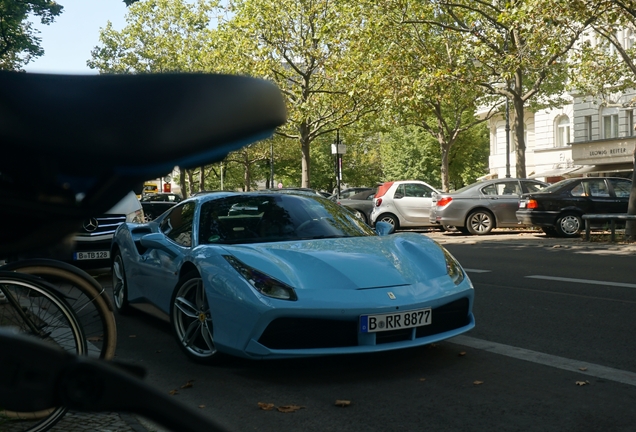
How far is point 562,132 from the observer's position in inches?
2108

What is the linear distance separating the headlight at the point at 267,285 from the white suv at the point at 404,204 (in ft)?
65.1

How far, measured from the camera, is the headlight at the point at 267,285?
5.39 meters

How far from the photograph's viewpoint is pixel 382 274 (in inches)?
225

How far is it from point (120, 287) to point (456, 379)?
165 inches

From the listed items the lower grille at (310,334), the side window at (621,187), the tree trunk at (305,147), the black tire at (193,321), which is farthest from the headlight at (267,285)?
the tree trunk at (305,147)

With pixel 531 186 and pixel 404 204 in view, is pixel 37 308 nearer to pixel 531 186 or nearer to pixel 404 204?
pixel 531 186

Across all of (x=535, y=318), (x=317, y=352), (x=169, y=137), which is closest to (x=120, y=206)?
(x=169, y=137)

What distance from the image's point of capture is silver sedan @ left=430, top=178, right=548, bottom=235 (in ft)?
75.7

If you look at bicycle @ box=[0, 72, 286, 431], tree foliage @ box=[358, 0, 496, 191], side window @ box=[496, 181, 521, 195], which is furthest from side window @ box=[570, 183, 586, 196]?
bicycle @ box=[0, 72, 286, 431]

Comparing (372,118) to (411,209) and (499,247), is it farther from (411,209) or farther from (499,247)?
(499,247)

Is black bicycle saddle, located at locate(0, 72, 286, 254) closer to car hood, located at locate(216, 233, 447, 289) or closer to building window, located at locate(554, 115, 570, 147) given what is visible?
car hood, located at locate(216, 233, 447, 289)

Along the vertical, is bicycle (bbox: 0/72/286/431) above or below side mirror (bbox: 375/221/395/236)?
above

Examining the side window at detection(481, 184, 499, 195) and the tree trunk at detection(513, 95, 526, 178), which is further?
the tree trunk at detection(513, 95, 526, 178)

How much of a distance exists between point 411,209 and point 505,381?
66.4 ft
